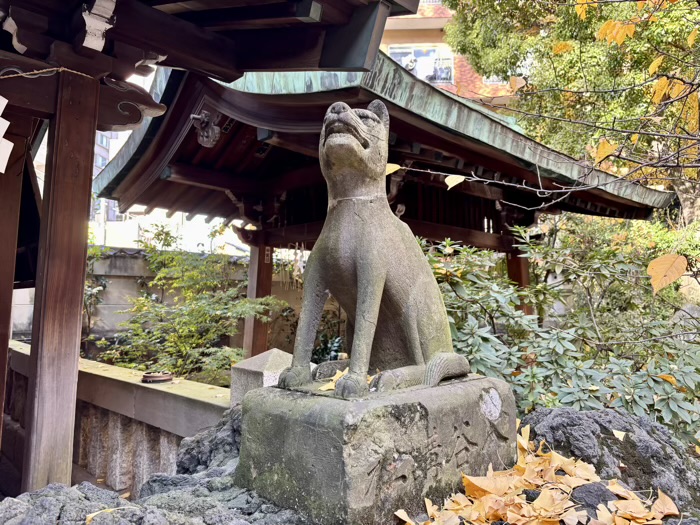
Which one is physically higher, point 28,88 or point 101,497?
point 28,88

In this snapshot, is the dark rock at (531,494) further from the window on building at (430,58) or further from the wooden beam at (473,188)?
the window on building at (430,58)

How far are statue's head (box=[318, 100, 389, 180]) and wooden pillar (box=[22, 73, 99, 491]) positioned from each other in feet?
5.48

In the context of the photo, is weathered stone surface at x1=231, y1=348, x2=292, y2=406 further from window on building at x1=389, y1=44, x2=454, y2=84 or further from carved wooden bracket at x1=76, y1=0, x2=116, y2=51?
window on building at x1=389, y1=44, x2=454, y2=84

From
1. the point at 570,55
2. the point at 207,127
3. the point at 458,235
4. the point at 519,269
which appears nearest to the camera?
the point at 207,127

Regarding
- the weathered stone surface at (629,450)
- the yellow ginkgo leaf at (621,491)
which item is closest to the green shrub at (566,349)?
the weathered stone surface at (629,450)

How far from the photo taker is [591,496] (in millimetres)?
1840

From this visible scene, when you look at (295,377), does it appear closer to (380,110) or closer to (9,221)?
(380,110)

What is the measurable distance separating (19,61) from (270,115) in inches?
66.4

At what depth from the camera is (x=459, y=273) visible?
3.60m

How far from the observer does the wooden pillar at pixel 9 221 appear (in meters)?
3.22

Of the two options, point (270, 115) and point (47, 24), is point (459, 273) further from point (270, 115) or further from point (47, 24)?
point (47, 24)

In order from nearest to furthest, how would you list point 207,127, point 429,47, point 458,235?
point 207,127, point 458,235, point 429,47

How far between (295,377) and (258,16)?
209cm

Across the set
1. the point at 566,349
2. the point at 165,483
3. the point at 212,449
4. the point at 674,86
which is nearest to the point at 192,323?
the point at 212,449
